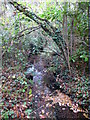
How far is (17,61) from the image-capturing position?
217 inches

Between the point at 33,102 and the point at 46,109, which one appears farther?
the point at 33,102

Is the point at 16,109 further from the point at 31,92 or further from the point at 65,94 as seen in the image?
the point at 65,94

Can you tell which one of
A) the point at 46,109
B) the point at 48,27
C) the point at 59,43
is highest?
the point at 48,27

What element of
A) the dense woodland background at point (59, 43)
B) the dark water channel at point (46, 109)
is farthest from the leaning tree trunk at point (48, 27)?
the dark water channel at point (46, 109)

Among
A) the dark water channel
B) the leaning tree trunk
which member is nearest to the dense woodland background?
the leaning tree trunk

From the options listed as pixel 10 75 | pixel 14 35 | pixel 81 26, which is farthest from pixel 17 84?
pixel 81 26

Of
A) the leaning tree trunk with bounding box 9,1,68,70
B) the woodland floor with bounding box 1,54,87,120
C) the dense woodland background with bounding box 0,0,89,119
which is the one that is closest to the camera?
the woodland floor with bounding box 1,54,87,120

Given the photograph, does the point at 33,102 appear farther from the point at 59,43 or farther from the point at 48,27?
the point at 48,27

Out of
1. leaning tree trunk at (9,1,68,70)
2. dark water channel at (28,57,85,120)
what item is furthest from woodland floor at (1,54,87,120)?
leaning tree trunk at (9,1,68,70)

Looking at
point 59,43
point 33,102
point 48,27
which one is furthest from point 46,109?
point 48,27

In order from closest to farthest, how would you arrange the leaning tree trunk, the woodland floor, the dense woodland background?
the woodland floor, the dense woodland background, the leaning tree trunk

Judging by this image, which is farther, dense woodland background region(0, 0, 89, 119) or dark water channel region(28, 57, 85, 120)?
dense woodland background region(0, 0, 89, 119)

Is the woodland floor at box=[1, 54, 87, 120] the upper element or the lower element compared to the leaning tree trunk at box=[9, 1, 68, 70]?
lower

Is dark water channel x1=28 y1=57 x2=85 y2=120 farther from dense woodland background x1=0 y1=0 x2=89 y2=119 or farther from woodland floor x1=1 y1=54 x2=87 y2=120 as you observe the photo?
dense woodland background x1=0 y1=0 x2=89 y2=119
